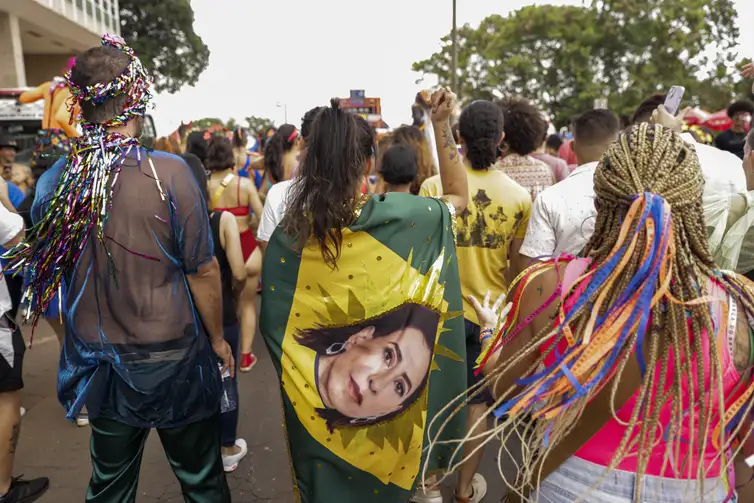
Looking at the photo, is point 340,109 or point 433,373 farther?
point 433,373

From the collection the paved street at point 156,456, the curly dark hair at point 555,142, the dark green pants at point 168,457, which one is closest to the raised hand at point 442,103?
the dark green pants at point 168,457

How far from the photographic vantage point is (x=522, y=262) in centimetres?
308

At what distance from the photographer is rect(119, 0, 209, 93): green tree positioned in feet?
93.7

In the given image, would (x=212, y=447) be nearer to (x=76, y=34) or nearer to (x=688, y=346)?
(x=688, y=346)

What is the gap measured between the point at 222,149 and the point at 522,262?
261 centimetres

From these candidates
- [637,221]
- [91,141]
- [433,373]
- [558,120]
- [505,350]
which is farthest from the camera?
[558,120]

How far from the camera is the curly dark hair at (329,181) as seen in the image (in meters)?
2.20

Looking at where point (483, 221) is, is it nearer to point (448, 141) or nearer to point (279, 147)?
point (448, 141)

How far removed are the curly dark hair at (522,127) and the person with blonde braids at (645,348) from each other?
244 cm

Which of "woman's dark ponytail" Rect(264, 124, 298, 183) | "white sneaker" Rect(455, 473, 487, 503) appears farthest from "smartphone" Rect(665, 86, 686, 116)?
"woman's dark ponytail" Rect(264, 124, 298, 183)

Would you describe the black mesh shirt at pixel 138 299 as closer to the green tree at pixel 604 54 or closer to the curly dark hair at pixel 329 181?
the curly dark hair at pixel 329 181

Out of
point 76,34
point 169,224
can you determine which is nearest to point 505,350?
point 169,224

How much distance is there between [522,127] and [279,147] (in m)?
2.09

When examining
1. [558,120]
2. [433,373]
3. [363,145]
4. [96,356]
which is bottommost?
[558,120]
